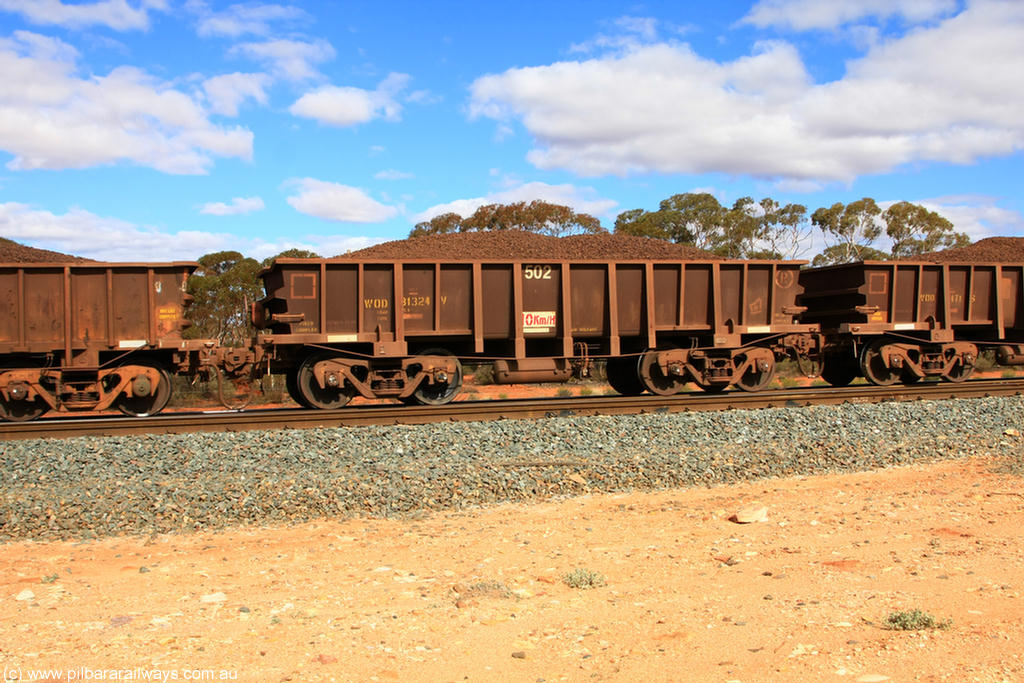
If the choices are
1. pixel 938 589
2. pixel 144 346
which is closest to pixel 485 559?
pixel 938 589

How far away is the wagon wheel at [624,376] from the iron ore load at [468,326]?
39mm

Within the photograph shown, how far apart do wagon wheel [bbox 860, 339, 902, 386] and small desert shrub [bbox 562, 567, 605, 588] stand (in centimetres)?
1205

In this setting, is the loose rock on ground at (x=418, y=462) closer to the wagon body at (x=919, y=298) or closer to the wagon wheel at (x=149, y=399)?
the wagon wheel at (x=149, y=399)

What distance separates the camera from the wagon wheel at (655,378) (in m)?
13.9

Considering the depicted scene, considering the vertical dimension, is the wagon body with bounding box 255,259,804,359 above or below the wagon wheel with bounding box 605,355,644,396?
above

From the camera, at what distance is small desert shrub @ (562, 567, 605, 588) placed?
5.39 meters

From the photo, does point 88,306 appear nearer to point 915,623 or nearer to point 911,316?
point 915,623

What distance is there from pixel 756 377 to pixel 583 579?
1033cm

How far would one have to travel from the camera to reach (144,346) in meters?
11.8

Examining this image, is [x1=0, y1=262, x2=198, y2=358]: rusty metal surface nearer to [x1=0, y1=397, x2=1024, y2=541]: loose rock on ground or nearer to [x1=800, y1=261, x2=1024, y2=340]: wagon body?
[x1=0, y1=397, x2=1024, y2=541]: loose rock on ground

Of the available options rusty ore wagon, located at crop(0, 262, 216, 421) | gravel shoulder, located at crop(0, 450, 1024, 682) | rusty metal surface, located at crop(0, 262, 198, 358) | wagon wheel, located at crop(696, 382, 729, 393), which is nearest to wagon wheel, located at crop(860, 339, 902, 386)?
wagon wheel, located at crop(696, 382, 729, 393)

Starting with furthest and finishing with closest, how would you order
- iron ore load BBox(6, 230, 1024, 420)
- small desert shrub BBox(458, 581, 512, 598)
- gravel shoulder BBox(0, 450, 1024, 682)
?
iron ore load BBox(6, 230, 1024, 420) → small desert shrub BBox(458, 581, 512, 598) → gravel shoulder BBox(0, 450, 1024, 682)

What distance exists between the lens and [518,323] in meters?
13.2

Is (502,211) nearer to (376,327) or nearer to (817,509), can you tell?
(376,327)
